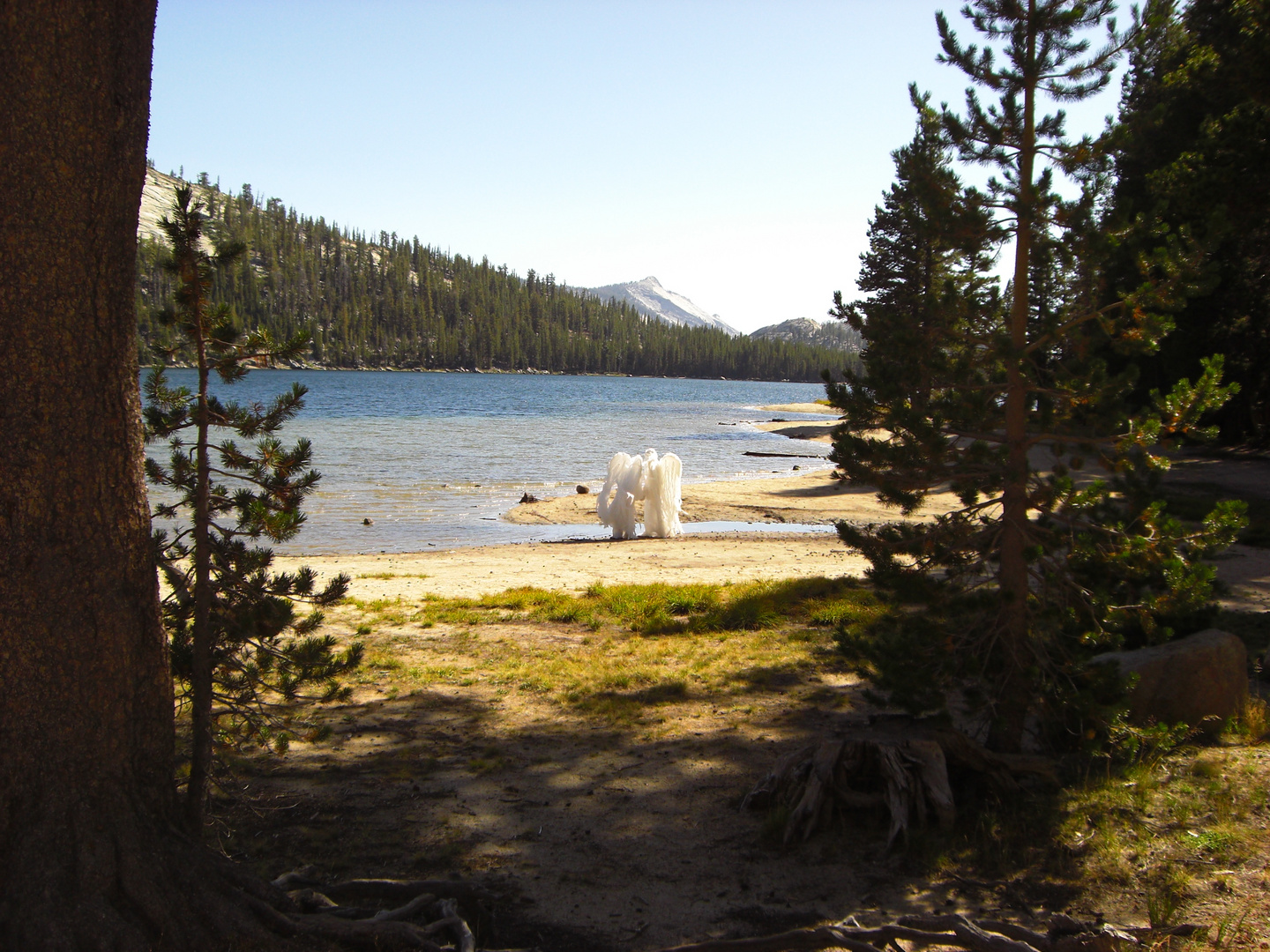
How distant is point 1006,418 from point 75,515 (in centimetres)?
486

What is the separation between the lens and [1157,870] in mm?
4168

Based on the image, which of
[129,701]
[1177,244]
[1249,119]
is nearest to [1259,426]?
[1249,119]

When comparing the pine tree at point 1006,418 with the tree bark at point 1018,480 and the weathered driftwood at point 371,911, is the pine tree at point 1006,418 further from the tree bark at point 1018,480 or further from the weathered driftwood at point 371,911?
the weathered driftwood at point 371,911

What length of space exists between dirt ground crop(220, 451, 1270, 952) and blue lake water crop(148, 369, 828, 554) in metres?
2.52

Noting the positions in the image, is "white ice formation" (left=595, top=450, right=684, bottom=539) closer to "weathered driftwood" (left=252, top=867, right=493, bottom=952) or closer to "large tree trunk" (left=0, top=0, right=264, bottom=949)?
"weathered driftwood" (left=252, top=867, right=493, bottom=952)

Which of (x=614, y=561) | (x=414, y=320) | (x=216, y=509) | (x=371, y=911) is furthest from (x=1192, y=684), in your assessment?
(x=414, y=320)

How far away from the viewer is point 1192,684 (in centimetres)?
575

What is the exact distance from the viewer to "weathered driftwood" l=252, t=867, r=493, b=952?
11.0 feet

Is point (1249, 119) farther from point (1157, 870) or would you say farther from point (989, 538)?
point (1157, 870)

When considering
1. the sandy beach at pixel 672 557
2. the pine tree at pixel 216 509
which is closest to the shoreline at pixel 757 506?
the sandy beach at pixel 672 557

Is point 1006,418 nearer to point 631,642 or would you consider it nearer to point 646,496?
point 631,642

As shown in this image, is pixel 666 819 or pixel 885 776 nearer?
pixel 885 776

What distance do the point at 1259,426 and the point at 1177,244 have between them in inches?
1162

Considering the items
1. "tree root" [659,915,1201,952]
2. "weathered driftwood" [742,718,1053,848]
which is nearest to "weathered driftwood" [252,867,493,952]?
"tree root" [659,915,1201,952]
